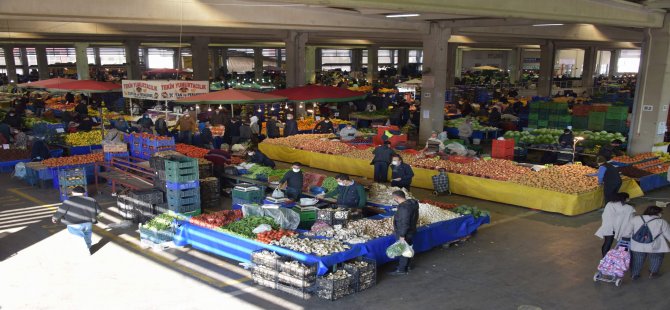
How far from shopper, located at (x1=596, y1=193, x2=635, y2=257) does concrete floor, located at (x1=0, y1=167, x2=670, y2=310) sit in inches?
29.4

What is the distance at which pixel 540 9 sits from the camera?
13.6 m

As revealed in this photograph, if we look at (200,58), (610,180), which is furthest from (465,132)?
(200,58)

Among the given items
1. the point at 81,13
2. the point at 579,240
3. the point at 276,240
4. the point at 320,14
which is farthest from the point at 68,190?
the point at 579,240

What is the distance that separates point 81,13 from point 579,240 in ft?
41.3

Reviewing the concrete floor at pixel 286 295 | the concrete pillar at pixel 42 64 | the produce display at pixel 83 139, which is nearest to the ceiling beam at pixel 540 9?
the concrete floor at pixel 286 295

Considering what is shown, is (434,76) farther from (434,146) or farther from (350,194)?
(350,194)

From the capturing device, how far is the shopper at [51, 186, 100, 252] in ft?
32.7

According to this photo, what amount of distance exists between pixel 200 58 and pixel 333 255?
95.4ft

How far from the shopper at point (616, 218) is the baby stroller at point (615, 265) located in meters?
0.19

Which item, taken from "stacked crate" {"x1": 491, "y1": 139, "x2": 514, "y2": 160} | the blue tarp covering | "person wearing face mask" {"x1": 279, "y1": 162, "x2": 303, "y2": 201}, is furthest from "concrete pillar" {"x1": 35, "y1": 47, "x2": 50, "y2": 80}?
the blue tarp covering

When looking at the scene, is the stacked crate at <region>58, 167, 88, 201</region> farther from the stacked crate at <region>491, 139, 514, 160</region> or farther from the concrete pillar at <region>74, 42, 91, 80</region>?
the concrete pillar at <region>74, 42, 91, 80</region>

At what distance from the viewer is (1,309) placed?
818 centimetres

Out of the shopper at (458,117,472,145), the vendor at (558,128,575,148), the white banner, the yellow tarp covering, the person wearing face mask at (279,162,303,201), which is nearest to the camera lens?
the person wearing face mask at (279,162,303,201)

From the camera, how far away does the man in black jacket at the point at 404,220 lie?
30.0 ft
